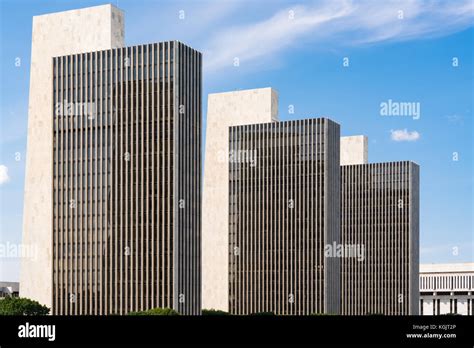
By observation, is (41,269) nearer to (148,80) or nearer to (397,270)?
(148,80)

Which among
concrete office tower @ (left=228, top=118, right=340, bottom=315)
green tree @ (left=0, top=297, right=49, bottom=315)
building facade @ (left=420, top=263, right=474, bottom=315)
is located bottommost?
building facade @ (left=420, top=263, right=474, bottom=315)

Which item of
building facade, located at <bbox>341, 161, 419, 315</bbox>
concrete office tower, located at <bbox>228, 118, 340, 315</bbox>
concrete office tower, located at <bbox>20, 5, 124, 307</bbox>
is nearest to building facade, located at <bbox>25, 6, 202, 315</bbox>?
concrete office tower, located at <bbox>20, 5, 124, 307</bbox>

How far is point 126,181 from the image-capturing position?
88688 mm

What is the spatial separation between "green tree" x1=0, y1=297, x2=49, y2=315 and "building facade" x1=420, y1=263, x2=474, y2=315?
12107 centimetres

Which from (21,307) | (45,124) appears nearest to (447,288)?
(45,124)

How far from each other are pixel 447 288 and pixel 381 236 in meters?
61.9

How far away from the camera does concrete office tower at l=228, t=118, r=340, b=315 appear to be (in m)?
112

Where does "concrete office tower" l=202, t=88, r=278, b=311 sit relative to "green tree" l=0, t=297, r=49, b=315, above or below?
above

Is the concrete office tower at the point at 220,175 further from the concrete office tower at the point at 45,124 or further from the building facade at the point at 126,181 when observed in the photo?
the concrete office tower at the point at 45,124

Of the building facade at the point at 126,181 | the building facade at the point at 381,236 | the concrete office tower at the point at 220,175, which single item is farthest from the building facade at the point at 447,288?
the building facade at the point at 126,181

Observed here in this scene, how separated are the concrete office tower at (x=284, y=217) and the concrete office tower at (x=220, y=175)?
1.12m

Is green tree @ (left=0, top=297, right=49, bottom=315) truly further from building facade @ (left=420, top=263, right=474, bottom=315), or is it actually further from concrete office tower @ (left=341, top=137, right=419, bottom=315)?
building facade @ (left=420, top=263, right=474, bottom=315)

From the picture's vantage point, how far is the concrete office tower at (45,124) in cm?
9250
